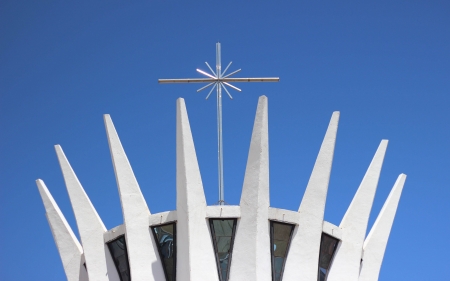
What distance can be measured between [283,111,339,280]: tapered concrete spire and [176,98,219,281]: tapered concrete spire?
3.04m

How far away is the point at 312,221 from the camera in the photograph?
2470cm

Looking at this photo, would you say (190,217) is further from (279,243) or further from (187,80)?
(187,80)

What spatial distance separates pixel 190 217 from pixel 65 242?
629 cm

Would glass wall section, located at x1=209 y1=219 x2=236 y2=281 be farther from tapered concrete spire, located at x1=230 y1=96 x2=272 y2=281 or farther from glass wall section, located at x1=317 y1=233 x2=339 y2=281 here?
glass wall section, located at x1=317 y1=233 x2=339 y2=281

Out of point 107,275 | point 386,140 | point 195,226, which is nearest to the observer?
point 195,226

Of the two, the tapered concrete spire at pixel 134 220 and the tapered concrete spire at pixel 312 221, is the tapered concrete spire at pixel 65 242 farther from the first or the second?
the tapered concrete spire at pixel 312 221

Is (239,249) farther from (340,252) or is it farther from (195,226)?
(340,252)

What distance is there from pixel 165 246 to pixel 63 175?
209 inches

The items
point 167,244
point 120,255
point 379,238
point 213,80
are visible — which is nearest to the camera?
point 167,244

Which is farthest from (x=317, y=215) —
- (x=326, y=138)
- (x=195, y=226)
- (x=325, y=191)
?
(x=195, y=226)

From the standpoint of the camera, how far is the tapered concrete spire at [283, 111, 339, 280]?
2431 cm

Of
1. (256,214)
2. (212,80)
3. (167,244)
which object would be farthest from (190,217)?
(212,80)

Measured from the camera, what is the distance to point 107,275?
2519 centimetres

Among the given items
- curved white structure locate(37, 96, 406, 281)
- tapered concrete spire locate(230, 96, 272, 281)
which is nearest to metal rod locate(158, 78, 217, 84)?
curved white structure locate(37, 96, 406, 281)
